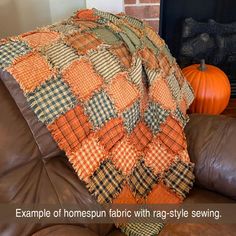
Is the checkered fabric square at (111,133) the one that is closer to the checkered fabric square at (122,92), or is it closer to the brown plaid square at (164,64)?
the checkered fabric square at (122,92)

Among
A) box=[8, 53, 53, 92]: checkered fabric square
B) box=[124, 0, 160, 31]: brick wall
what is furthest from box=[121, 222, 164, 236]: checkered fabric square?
box=[124, 0, 160, 31]: brick wall

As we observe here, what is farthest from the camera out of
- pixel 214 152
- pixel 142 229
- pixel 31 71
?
pixel 214 152

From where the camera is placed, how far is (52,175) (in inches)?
41.1

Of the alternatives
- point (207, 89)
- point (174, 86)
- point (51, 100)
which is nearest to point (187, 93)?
point (174, 86)

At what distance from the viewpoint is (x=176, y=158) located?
1.27m

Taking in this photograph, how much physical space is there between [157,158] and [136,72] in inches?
13.6

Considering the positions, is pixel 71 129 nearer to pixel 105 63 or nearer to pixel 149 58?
pixel 105 63

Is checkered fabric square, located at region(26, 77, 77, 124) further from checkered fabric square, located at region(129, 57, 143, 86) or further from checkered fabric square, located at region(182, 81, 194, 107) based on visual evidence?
checkered fabric square, located at region(182, 81, 194, 107)

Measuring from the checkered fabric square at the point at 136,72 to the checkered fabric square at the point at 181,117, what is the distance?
209 millimetres

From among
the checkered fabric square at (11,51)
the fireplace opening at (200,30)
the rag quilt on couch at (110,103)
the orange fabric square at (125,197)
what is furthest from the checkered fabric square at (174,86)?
the fireplace opening at (200,30)

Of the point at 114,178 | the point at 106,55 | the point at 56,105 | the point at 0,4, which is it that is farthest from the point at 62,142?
the point at 0,4

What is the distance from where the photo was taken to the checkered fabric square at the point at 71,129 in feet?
3.37

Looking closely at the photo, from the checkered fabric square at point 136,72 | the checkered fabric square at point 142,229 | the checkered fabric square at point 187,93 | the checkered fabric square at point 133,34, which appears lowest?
the checkered fabric square at point 142,229

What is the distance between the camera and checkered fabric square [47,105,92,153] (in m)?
1.03
